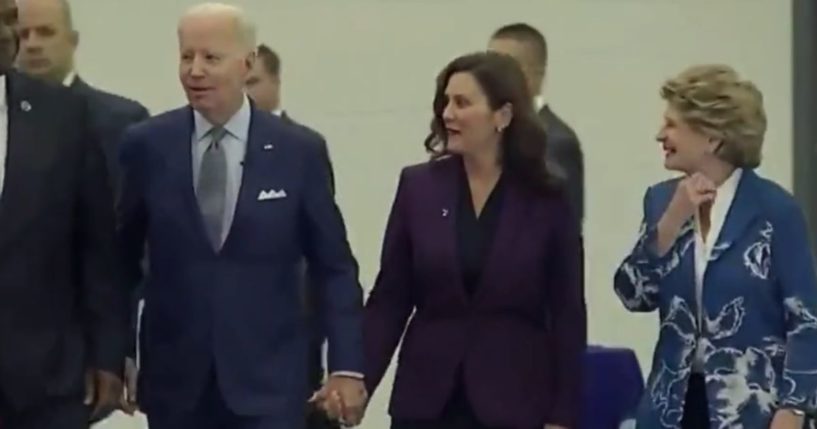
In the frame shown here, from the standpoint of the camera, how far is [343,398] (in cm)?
497

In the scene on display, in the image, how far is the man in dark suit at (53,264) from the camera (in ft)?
15.5

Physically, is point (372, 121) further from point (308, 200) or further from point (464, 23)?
point (308, 200)

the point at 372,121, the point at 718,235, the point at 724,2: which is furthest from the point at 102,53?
the point at 718,235

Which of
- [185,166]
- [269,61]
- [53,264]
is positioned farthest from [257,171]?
[269,61]

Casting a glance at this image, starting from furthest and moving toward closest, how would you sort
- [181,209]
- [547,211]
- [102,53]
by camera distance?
[102,53] < [547,211] < [181,209]

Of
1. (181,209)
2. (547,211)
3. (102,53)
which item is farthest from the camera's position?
(102,53)

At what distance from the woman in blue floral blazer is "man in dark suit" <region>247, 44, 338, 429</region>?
92 centimetres

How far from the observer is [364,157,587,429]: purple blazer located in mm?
5289

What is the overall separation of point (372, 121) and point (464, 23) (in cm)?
57

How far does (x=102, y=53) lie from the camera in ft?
27.3

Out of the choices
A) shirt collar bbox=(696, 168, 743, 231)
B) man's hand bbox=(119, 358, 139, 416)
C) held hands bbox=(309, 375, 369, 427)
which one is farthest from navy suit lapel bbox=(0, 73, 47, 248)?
shirt collar bbox=(696, 168, 743, 231)

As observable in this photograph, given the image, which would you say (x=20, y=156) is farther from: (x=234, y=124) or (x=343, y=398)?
(x=343, y=398)

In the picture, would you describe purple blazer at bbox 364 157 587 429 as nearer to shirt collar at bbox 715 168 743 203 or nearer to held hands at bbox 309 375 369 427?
held hands at bbox 309 375 369 427

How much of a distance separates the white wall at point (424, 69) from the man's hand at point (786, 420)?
11.1ft
